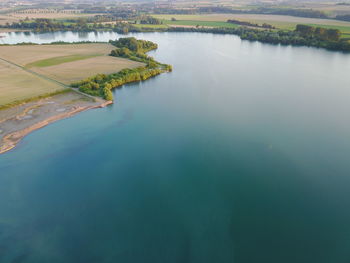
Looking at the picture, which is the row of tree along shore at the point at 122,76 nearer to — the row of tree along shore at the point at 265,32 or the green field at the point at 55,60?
the green field at the point at 55,60

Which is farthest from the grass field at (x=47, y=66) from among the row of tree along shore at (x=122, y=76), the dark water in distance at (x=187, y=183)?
the dark water in distance at (x=187, y=183)

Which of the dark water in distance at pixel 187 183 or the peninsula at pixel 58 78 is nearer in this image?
the dark water in distance at pixel 187 183

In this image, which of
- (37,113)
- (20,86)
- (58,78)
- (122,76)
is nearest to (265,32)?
(122,76)

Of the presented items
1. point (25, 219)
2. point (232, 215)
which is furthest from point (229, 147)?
point (25, 219)

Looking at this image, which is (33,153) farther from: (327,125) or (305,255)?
(327,125)

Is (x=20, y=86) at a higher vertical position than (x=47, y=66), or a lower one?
lower

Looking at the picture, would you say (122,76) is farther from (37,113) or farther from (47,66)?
(47,66)

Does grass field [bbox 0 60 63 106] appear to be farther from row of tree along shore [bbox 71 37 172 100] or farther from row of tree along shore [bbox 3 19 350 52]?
row of tree along shore [bbox 3 19 350 52]

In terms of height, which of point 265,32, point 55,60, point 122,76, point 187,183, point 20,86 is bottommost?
point 187,183
